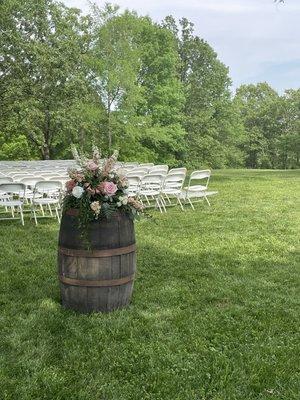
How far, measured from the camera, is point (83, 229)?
4.24 meters

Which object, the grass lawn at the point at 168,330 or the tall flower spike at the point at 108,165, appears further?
the tall flower spike at the point at 108,165

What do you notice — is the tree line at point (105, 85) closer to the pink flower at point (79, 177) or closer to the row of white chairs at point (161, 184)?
the row of white chairs at point (161, 184)

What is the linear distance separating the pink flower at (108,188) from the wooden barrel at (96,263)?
24 centimetres

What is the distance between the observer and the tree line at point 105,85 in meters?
22.5

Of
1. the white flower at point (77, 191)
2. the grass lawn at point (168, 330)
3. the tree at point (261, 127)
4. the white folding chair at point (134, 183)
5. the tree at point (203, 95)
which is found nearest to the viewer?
the grass lawn at point (168, 330)

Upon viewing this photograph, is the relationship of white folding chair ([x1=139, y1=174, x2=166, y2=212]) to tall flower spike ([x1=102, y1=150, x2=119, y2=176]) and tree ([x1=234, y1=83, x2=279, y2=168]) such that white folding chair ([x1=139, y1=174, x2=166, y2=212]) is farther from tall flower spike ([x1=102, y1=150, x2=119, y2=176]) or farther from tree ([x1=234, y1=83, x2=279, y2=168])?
tree ([x1=234, y1=83, x2=279, y2=168])

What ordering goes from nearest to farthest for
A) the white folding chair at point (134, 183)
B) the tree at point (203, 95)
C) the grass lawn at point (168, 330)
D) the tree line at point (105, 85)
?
the grass lawn at point (168, 330)
the white folding chair at point (134, 183)
the tree line at point (105, 85)
the tree at point (203, 95)

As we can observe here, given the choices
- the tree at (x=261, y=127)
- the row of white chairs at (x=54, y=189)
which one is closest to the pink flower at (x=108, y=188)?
the row of white chairs at (x=54, y=189)

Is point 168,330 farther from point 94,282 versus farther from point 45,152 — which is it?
point 45,152

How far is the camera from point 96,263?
→ 4258 millimetres

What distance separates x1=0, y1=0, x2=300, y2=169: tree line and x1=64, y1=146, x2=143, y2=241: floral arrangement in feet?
58.0

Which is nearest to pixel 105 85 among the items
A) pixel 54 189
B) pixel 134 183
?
pixel 134 183

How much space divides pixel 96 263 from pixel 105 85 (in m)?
19.1

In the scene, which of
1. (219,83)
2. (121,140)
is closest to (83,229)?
(121,140)
